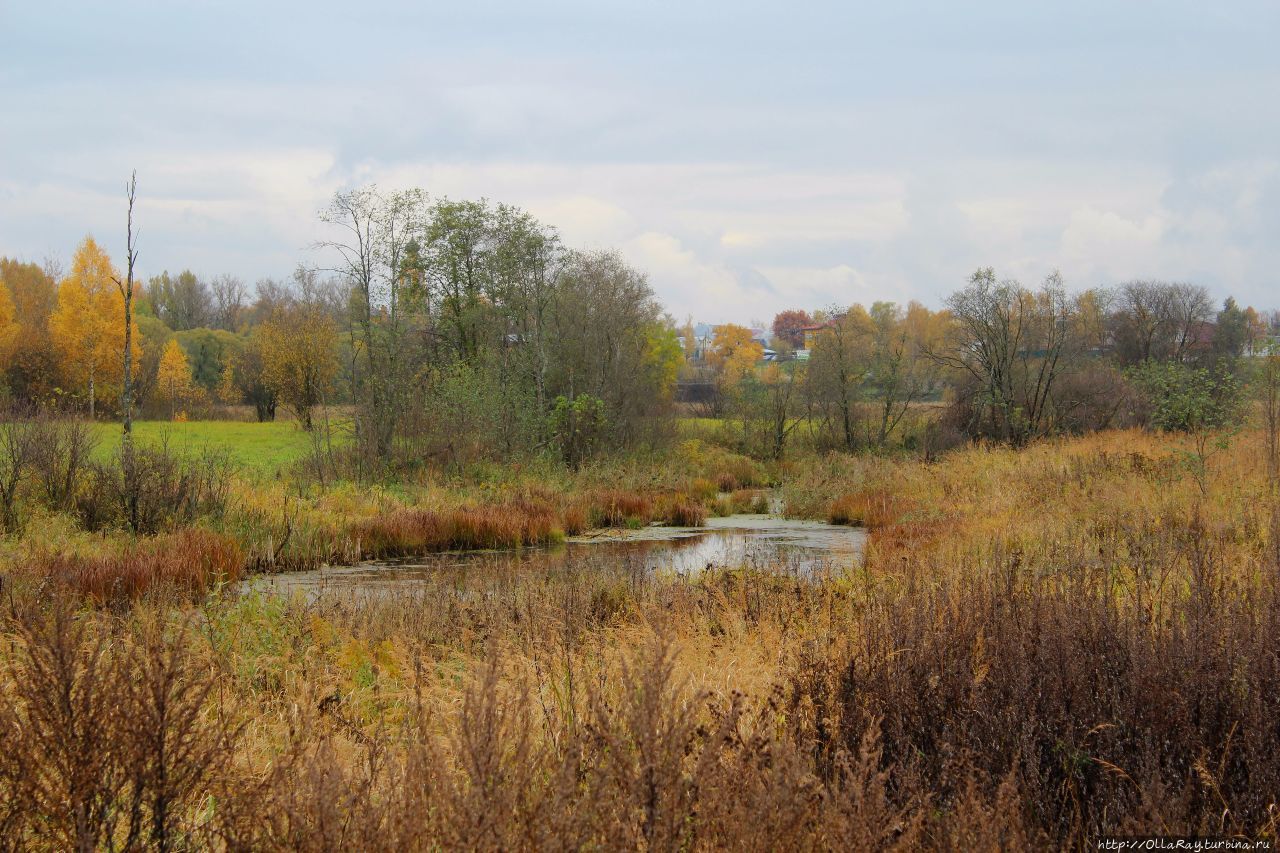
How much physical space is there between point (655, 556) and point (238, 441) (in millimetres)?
21836

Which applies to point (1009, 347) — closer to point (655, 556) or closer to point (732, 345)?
point (655, 556)

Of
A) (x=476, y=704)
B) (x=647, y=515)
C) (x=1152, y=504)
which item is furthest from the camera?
(x=647, y=515)

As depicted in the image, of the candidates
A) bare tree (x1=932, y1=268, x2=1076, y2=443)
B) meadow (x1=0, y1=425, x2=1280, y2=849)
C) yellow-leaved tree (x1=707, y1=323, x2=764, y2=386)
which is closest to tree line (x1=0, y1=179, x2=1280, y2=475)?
bare tree (x1=932, y1=268, x2=1076, y2=443)

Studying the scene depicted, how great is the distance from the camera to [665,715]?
398cm

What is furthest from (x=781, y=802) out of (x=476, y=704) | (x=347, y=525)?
(x=347, y=525)

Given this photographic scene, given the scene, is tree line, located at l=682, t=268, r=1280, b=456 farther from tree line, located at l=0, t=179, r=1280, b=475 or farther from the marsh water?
the marsh water

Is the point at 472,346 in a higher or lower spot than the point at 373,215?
lower

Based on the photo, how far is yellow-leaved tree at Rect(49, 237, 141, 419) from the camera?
144 ft

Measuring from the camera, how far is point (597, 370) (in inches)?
1168

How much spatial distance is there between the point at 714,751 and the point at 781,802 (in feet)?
0.96

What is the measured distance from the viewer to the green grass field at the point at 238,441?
20.5 m

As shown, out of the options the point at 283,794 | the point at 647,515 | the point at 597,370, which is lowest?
the point at 647,515

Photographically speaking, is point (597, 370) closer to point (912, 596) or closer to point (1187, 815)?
point (912, 596)

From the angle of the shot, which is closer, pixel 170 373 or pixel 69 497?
Answer: pixel 69 497
